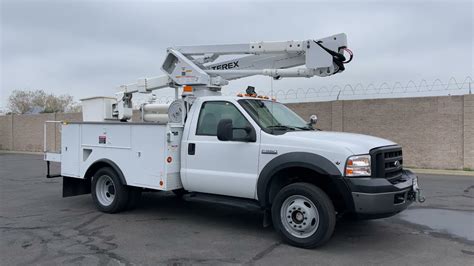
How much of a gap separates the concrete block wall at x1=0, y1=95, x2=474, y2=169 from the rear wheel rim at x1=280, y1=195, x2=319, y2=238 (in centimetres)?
968

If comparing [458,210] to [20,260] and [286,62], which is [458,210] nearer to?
[286,62]

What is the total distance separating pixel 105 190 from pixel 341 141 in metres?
4.67

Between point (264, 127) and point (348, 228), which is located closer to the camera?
point (264, 127)

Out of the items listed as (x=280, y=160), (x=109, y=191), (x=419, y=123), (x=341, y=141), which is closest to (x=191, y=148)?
(x=280, y=160)

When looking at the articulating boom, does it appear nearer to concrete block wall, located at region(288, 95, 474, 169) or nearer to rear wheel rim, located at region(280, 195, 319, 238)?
rear wheel rim, located at region(280, 195, 319, 238)

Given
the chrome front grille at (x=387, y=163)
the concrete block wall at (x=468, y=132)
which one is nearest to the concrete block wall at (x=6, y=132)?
the concrete block wall at (x=468, y=132)

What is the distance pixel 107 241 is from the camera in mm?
5770

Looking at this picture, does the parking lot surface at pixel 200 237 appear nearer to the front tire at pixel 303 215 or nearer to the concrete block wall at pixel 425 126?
the front tire at pixel 303 215

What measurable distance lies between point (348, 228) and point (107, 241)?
145 inches

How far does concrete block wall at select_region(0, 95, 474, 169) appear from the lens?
15.5 meters

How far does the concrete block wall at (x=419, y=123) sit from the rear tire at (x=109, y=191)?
662cm

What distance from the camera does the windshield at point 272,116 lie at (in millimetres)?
6133

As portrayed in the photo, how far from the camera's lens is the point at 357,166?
5184mm

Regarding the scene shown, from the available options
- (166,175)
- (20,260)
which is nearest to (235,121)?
(166,175)
